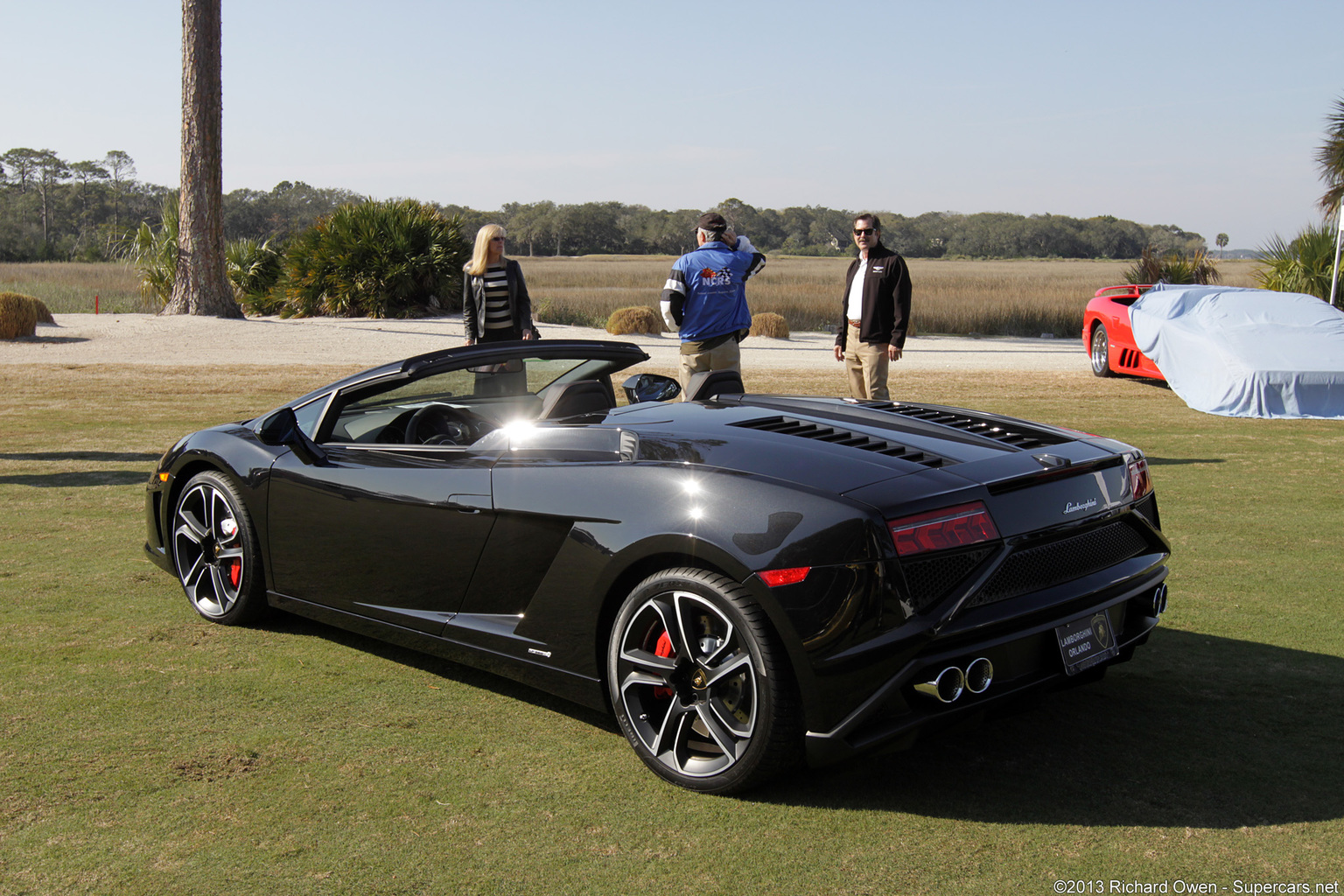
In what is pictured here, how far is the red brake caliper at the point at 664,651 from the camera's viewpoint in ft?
10.6

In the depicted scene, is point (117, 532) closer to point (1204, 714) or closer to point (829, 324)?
point (1204, 714)

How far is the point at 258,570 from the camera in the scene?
15.0 feet

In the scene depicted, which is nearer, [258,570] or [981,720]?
[981,720]

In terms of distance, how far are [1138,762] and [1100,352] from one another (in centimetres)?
1448

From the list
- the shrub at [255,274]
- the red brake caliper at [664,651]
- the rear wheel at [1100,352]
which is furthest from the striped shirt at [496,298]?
the shrub at [255,274]

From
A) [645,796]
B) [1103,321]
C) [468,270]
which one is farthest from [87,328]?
[645,796]

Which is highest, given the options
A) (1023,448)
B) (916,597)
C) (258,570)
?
(1023,448)

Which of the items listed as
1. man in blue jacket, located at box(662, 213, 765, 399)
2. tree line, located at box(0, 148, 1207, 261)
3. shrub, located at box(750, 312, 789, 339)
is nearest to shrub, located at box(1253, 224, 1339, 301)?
shrub, located at box(750, 312, 789, 339)

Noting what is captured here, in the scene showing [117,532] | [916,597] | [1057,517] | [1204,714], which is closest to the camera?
[916,597]

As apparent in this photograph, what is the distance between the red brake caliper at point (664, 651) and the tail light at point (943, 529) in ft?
2.48

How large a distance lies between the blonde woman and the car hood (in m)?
4.33

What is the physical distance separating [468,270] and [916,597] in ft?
20.2

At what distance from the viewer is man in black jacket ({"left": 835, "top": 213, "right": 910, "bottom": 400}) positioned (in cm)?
A: 854

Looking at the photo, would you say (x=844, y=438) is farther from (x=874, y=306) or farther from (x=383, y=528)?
(x=874, y=306)
